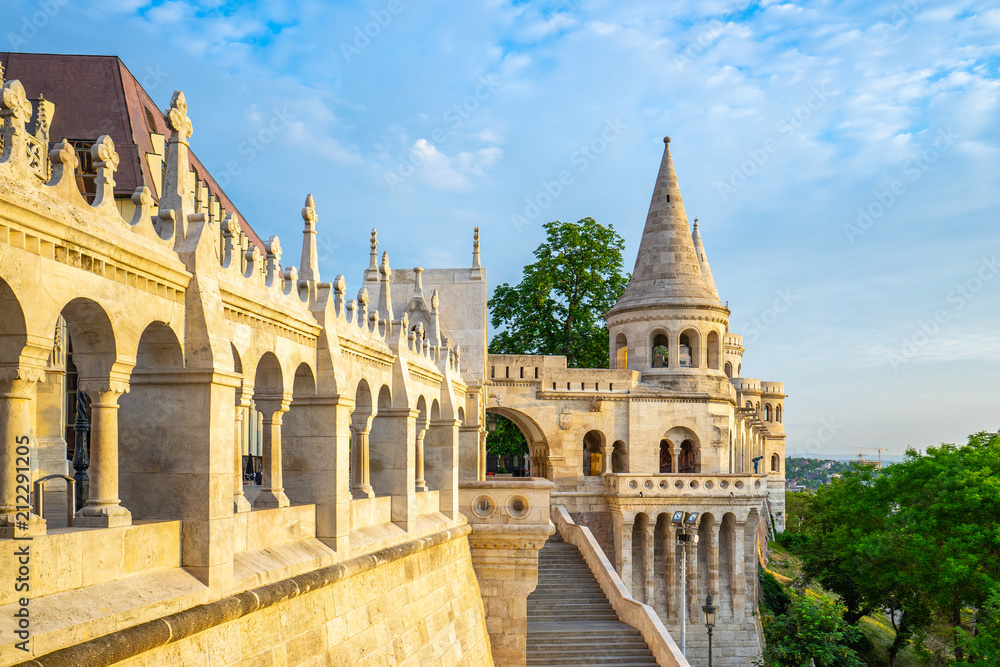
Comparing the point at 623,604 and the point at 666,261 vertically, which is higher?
the point at 666,261

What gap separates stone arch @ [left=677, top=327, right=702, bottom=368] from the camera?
35.3 m

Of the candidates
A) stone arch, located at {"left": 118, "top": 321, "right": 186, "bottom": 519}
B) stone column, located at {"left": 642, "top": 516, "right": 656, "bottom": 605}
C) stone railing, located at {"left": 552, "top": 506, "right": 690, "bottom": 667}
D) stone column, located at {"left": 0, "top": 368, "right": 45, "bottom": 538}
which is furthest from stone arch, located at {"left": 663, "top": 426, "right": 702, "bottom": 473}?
stone column, located at {"left": 0, "top": 368, "right": 45, "bottom": 538}

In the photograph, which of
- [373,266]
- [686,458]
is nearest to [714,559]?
[686,458]

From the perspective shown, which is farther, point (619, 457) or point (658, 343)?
point (658, 343)

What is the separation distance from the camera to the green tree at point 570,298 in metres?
40.2

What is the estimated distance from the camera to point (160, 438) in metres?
6.94

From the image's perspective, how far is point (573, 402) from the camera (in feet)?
111

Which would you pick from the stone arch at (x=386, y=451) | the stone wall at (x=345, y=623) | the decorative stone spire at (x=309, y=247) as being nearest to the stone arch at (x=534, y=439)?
the stone wall at (x=345, y=623)

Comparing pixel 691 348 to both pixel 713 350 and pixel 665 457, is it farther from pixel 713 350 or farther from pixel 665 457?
pixel 665 457

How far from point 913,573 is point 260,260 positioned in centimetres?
2808

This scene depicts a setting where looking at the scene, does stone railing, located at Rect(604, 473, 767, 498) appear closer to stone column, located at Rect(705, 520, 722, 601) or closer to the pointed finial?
stone column, located at Rect(705, 520, 722, 601)

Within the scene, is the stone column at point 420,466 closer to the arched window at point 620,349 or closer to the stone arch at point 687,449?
the stone arch at point 687,449

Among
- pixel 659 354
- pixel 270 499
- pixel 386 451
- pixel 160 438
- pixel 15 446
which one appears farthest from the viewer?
pixel 659 354

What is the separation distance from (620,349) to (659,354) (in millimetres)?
2859
